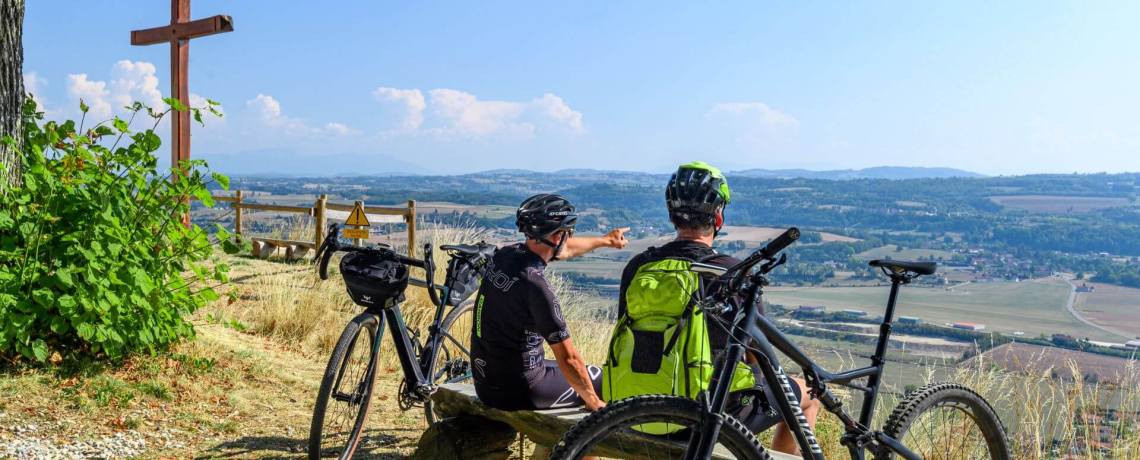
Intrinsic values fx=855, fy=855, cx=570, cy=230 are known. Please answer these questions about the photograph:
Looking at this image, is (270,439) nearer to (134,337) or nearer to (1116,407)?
(134,337)

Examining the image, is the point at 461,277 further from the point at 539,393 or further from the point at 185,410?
the point at 185,410

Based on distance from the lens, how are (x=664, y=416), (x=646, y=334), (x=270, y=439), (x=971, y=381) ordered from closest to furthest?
(x=664, y=416) → (x=646, y=334) → (x=270, y=439) → (x=971, y=381)

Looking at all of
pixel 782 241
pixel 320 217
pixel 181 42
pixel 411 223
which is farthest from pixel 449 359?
pixel 320 217

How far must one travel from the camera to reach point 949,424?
3400mm

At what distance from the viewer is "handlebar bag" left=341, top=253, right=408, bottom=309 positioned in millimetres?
3939

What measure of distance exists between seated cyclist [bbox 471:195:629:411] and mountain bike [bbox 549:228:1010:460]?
0.92 metres

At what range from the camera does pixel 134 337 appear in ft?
16.9

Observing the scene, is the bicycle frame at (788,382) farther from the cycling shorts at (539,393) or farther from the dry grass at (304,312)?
the dry grass at (304,312)

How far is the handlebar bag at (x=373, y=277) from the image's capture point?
394cm

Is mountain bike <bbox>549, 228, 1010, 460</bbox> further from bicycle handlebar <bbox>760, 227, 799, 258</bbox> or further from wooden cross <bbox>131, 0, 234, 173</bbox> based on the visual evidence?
wooden cross <bbox>131, 0, 234, 173</bbox>

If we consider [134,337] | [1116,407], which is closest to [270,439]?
[134,337]

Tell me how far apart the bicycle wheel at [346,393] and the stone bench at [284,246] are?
1145 centimetres

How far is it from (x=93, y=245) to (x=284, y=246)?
36.9ft

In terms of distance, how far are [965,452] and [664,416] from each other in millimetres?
2017
